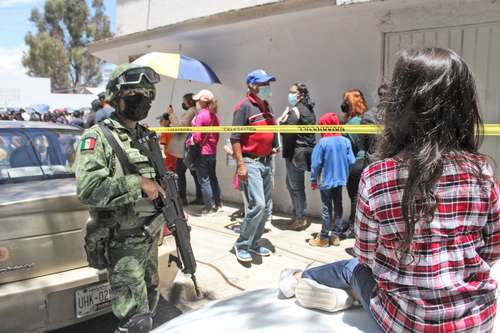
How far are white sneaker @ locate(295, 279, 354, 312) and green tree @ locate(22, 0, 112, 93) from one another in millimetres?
44597

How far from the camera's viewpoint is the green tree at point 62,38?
4147 cm

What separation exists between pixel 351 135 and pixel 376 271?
143 inches

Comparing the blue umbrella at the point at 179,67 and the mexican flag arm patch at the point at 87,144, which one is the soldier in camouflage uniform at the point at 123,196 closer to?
the mexican flag arm patch at the point at 87,144

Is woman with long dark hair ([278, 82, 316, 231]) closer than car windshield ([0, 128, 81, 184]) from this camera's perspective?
No

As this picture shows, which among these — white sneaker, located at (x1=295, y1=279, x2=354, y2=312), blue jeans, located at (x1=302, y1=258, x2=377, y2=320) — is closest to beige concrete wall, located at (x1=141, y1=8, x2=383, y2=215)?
blue jeans, located at (x1=302, y1=258, x2=377, y2=320)

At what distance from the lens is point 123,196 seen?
7.40ft

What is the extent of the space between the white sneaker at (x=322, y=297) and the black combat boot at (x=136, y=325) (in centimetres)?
113

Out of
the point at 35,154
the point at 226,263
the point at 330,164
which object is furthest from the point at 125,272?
the point at 330,164

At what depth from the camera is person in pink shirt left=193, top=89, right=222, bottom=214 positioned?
610 centimetres

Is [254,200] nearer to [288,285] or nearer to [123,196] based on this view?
[123,196]

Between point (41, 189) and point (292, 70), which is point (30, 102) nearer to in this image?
point (292, 70)

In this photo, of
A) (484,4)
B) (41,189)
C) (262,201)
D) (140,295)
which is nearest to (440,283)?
(140,295)

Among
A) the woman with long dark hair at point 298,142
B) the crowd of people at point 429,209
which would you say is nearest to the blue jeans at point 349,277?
the crowd of people at point 429,209

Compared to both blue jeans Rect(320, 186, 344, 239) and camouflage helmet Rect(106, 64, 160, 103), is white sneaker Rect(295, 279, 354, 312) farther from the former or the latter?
blue jeans Rect(320, 186, 344, 239)
